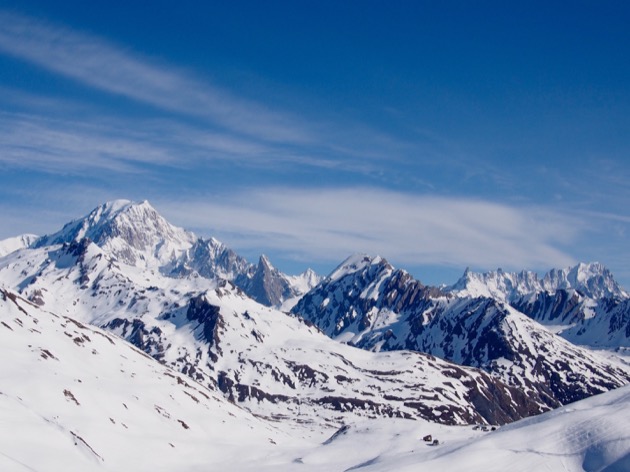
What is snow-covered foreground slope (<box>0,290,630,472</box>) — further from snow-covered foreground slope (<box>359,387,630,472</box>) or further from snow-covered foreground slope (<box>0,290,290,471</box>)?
snow-covered foreground slope (<box>0,290,290,471</box>)

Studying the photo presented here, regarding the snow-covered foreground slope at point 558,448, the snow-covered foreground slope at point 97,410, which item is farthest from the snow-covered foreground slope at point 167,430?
the snow-covered foreground slope at point 97,410

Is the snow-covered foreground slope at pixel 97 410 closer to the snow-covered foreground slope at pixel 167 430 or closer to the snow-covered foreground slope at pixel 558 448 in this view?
the snow-covered foreground slope at pixel 167 430

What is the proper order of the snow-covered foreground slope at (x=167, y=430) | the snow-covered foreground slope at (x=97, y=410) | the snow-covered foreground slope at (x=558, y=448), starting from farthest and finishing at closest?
the snow-covered foreground slope at (x=97, y=410) < the snow-covered foreground slope at (x=167, y=430) < the snow-covered foreground slope at (x=558, y=448)

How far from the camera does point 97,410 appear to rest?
112m

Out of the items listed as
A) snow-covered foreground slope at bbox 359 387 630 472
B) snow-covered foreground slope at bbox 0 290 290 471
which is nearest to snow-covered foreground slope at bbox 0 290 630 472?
snow-covered foreground slope at bbox 359 387 630 472

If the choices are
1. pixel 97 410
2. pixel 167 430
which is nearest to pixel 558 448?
pixel 97 410

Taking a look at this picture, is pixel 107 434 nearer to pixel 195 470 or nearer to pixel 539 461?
pixel 195 470

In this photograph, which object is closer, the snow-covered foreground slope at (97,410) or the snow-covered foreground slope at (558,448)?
the snow-covered foreground slope at (558,448)

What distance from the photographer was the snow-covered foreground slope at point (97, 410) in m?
86.4

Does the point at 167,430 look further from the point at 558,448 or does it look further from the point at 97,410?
the point at 558,448

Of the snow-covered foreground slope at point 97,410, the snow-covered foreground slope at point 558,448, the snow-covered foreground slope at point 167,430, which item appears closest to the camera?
the snow-covered foreground slope at point 558,448

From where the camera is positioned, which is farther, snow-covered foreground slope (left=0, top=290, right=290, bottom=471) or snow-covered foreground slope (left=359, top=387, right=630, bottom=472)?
snow-covered foreground slope (left=0, top=290, right=290, bottom=471)

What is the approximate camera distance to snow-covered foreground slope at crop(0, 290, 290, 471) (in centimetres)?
8638

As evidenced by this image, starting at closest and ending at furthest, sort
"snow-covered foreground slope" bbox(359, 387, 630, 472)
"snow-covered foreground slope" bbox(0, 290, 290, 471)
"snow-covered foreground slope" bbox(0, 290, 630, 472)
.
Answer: "snow-covered foreground slope" bbox(359, 387, 630, 472)
"snow-covered foreground slope" bbox(0, 290, 630, 472)
"snow-covered foreground slope" bbox(0, 290, 290, 471)
